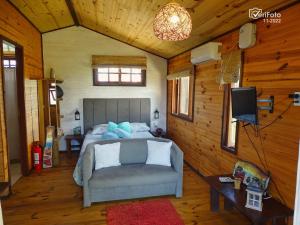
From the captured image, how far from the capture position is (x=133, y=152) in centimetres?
329

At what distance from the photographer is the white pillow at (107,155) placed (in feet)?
9.98

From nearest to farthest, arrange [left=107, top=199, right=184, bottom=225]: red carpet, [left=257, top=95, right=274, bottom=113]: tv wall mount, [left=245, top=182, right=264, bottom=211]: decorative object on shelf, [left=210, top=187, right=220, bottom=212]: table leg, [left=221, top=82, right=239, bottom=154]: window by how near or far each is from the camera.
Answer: [left=245, top=182, right=264, bottom=211]: decorative object on shelf, [left=257, top=95, right=274, bottom=113]: tv wall mount, [left=107, top=199, right=184, bottom=225]: red carpet, [left=210, top=187, right=220, bottom=212]: table leg, [left=221, top=82, right=239, bottom=154]: window

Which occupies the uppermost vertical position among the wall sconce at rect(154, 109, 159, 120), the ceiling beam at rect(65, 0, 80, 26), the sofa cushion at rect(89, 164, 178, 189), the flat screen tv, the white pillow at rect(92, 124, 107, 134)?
the ceiling beam at rect(65, 0, 80, 26)

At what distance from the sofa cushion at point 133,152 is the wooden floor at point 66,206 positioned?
0.61 m

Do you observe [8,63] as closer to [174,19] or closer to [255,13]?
[174,19]

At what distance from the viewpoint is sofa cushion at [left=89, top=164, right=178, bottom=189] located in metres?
2.79

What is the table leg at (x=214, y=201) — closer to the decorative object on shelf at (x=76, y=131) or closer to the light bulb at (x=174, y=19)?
the light bulb at (x=174, y=19)

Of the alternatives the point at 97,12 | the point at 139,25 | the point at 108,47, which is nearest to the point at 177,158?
the point at 139,25

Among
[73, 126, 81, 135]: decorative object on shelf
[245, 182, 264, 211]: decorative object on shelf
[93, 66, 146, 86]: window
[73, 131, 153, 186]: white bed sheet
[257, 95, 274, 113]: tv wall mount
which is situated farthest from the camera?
[93, 66, 146, 86]: window

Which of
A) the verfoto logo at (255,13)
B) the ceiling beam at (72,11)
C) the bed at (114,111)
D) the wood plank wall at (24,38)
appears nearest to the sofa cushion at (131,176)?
the wood plank wall at (24,38)

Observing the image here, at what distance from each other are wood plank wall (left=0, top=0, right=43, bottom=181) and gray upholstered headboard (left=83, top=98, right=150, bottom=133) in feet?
3.85

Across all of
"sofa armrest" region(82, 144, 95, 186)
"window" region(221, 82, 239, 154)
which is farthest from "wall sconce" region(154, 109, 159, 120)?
"sofa armrest" region(82, 144, 95, 186)

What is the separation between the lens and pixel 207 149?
3539mm

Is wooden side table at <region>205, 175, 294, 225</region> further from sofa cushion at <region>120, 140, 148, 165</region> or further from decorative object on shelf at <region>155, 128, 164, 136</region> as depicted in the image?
decorative object on shelf at <region>155, 128, 164, 136</region>
